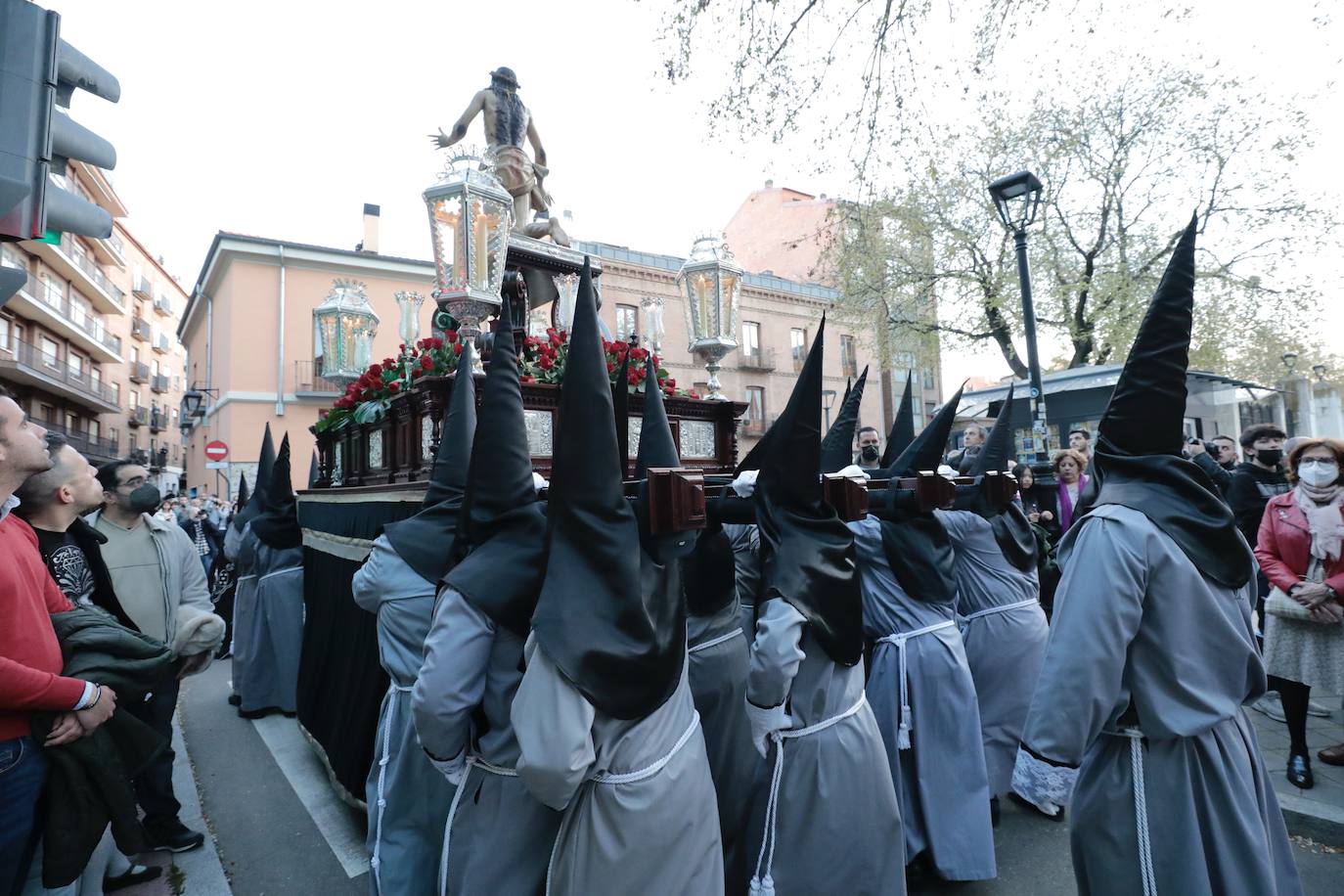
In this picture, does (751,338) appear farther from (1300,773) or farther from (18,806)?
(18,806)

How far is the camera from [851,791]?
2.78 m

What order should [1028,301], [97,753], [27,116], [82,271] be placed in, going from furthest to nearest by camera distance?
[82,271] < [1028,301] < [97,753] < [27,116]

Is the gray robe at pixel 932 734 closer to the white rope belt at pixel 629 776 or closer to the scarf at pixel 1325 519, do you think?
the white rope belt at pixel 629 776

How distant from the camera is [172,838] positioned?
4012mm

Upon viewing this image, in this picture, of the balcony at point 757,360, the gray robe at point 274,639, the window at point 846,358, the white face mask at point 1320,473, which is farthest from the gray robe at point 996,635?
the window at point 846,358

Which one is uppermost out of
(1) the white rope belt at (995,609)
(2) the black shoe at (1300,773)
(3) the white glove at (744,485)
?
(3) the white glove at (744,485)

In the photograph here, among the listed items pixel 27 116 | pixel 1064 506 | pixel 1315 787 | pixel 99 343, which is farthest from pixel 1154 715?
pixel 99 343

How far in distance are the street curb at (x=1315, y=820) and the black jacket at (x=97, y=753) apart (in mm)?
5591

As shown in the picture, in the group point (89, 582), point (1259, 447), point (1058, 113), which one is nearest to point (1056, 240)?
point (1058, 113)

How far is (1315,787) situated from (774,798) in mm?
3738

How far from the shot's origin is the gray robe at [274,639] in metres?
6.42

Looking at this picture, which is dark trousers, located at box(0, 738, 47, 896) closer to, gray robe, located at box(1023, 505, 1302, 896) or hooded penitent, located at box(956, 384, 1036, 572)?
gray robe, located at box(1023, 505, 1302, 896)

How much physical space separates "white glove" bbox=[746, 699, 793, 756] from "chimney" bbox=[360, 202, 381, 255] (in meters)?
28.3

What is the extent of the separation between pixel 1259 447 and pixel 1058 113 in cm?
1195
